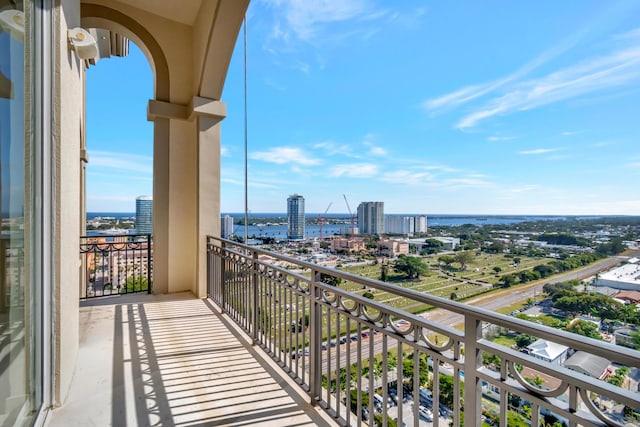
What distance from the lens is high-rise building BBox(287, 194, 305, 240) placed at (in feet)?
10.9

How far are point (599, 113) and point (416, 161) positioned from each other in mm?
8625

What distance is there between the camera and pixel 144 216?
504 cm

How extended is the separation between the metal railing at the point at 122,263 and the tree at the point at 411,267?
4091 mm

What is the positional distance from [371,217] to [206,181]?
2.34 m

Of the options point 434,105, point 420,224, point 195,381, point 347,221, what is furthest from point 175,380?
point 434,105

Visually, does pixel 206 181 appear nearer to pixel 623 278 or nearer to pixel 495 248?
pixel 495 248

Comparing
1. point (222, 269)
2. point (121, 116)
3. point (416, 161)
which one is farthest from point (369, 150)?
point (222, 269)

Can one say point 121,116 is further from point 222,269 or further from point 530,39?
point 530,39

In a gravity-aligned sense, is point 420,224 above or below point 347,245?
above

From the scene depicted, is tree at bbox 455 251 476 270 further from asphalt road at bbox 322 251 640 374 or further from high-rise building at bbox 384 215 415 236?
high-rise building at bbox 384 215 415 236

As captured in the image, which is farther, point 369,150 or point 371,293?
point 369,150

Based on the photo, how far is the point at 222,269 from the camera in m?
3.65

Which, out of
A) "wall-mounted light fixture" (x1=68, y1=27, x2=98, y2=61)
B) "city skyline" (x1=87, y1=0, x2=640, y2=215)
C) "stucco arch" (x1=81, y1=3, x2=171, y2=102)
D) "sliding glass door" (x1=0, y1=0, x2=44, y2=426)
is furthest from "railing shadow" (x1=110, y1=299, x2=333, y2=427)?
"stucco arch" (x1=81, y1=3, x2=171, y2=102)

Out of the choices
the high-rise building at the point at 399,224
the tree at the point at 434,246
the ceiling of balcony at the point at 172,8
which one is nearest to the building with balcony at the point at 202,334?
the ceiling of balcony at the point at 172,8
